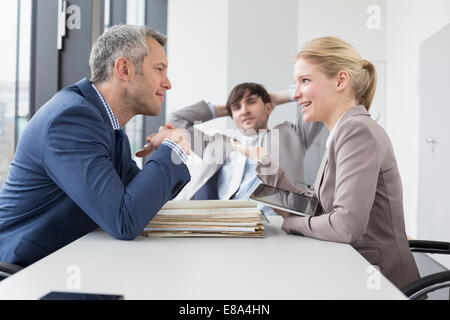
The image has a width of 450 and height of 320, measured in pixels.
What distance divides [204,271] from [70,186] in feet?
1.62

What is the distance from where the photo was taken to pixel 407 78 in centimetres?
452

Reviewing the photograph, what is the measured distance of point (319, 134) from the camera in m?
3.85

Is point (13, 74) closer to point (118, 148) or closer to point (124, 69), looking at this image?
point (124, 69)

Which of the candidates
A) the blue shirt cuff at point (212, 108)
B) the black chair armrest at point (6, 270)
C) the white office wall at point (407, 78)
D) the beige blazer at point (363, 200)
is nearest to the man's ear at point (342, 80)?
the beige blazer at point (363, 200)

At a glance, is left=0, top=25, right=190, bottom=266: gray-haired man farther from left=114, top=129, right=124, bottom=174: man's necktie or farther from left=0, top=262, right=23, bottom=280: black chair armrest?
left=0, top=262, right=23, bottom=280: black chair armrest

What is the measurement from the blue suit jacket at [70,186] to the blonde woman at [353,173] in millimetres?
399

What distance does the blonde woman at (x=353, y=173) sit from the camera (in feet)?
3.61

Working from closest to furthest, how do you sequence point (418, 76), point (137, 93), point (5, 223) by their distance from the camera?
point (5, 223) < point (137, 93) < point (418, 76)

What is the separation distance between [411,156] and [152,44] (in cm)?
372

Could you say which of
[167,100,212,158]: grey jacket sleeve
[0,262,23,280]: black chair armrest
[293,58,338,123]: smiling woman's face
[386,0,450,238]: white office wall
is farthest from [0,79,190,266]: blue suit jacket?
[386,0,450,238]: white office wall

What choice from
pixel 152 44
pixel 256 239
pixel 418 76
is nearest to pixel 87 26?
pixel 152 44

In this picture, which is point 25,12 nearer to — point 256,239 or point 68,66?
point 68,66

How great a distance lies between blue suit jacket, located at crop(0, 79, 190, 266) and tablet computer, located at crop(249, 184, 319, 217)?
0.24 metres

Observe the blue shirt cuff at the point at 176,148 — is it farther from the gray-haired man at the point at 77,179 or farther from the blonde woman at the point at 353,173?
the blonde woman at the point at 353,173
